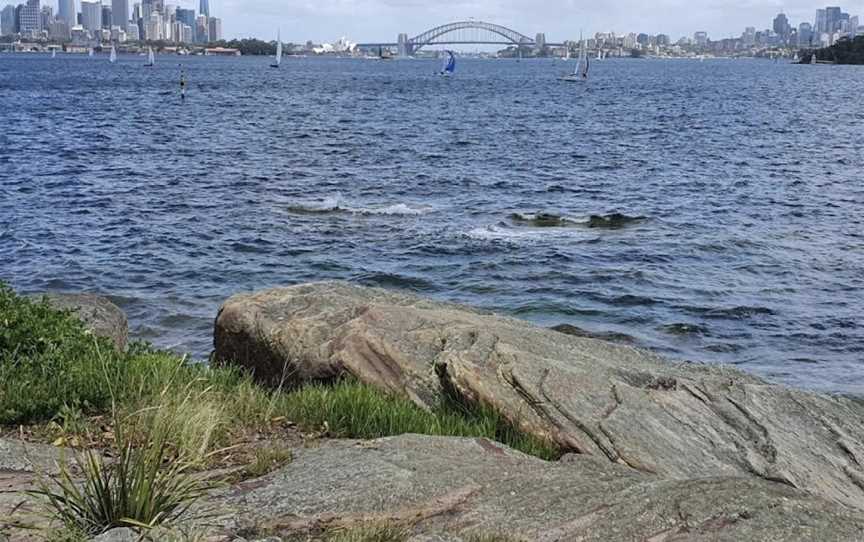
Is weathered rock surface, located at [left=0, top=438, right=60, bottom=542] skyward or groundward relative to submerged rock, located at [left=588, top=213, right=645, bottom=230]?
skyward

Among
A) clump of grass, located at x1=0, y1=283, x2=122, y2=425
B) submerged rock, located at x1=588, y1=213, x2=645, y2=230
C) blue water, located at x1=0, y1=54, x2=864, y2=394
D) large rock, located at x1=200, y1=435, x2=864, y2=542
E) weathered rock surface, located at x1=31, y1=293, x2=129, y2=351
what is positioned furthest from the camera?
submerged rock, located at x1=588, y1=213, x2=645, y2=230

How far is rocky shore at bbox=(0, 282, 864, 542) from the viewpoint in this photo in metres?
5.20

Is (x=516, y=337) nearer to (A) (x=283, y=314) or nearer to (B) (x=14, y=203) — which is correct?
(A) (x=283, y=314)

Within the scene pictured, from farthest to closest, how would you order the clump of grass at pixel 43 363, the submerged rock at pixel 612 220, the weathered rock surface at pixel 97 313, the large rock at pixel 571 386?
the submerged rock at pixel 612 220, the weathered rock surface at pixel 97 313, the large rock at pixel 571 386, the clump of grass at pixel 43 363

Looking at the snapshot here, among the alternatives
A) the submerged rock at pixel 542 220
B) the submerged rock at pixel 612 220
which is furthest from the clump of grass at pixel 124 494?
the submerged rock at pixel 612 220

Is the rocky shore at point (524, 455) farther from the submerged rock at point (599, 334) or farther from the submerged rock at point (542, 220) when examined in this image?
the submerged rock at point (542, 220)

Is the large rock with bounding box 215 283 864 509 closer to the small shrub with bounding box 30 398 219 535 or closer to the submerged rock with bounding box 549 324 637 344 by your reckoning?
the small shrub with bounding box 30 398 219 535

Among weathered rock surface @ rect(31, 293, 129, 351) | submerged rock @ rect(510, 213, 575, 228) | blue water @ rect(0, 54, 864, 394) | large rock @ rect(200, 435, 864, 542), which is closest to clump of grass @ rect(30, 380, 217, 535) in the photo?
large rock @ rect(200, 435, 864, 542)

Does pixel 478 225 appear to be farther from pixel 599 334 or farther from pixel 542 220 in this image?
pixel 599 334

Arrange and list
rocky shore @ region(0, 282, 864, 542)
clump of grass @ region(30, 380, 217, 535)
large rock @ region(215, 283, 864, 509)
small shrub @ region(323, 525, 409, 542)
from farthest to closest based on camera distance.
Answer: large rock @ region(215, 283, 864, 509) < rocky shore @ region(0, 282, 864, 542) < clump of grass @ region(30, 380, 217, 535) < small shrub @ region(323, 525, 409, 542)

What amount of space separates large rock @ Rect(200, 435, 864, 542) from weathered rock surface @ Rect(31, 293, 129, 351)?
20.7 ft

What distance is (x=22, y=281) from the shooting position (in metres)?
20.3

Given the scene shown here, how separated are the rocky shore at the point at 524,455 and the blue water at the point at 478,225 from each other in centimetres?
641

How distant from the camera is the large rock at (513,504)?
508cm
